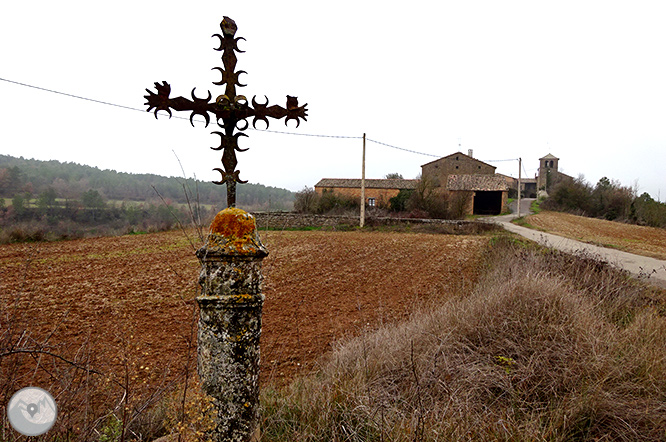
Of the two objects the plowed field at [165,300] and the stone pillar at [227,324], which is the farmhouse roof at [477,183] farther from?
the stone pillar at [227,324]

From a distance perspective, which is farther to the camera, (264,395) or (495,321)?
(495,321)

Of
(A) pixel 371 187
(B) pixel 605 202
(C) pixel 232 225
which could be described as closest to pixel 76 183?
(A) pixel 371 187

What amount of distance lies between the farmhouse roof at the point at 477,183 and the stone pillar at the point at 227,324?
36791 mm

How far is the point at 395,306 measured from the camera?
26.7 ft

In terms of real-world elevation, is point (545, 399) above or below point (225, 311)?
below

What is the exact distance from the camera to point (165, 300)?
8.80 metres

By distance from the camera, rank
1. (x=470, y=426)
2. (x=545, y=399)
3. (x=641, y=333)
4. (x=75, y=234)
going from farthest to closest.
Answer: (x=75, y=234) → (x=641, y=333) → (x=545, y=399) → (x=470, y=426)

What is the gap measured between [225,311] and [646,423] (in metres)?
3.36

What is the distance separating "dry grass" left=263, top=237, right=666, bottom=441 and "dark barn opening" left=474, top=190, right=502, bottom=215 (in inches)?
1342

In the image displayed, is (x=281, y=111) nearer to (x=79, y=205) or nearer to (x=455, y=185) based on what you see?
(x=79, y=205)

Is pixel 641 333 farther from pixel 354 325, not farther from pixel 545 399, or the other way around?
pixel 354 325

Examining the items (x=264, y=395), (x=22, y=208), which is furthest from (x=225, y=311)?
(x=22, y=208)

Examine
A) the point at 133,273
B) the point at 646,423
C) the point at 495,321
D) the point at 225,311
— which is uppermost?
the point at 225,311

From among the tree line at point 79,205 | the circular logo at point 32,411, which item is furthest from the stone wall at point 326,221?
the circular logo at point 32,411
